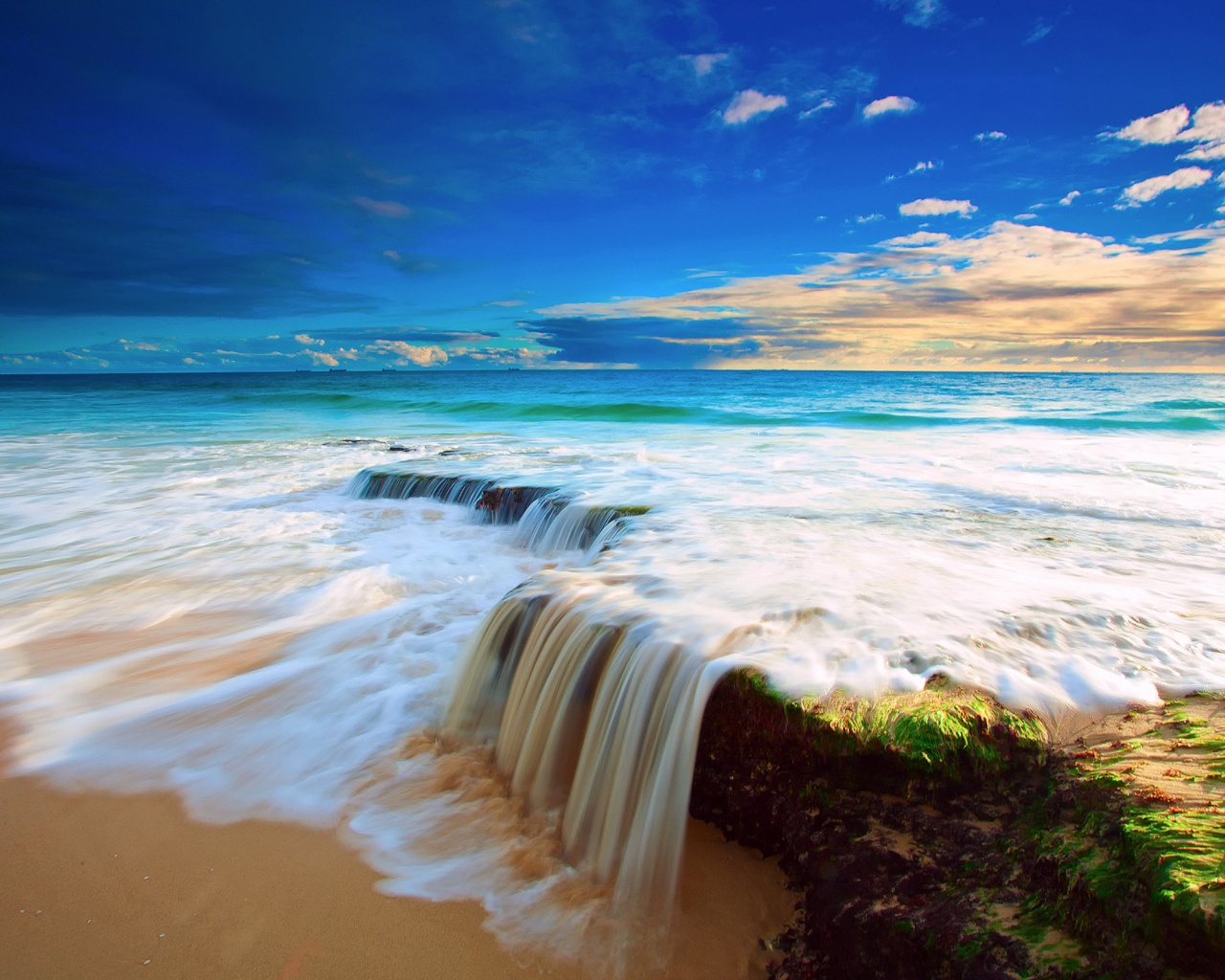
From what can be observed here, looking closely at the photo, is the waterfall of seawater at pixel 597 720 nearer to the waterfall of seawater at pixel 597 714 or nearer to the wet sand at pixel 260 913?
the waterfall of seawater at pixel 597 714

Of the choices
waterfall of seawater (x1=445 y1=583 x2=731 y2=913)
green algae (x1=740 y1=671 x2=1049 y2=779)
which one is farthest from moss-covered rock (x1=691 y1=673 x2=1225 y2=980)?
waterfall of seawater (x1=445 y1=583 x2=731 y2=913)

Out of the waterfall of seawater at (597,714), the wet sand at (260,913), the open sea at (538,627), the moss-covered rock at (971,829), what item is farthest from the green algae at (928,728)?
the wet sand at (260,913)

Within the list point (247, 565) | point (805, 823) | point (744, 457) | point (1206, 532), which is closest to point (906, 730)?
point (805, 823)

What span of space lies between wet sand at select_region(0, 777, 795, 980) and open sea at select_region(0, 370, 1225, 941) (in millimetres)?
151

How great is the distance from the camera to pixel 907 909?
1994 mm

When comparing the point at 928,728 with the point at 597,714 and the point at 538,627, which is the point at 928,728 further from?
the point at 538,627

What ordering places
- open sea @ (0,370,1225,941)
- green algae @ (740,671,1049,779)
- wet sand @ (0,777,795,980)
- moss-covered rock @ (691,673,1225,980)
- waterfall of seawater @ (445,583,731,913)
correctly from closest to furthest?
moss-covered rock @ (691,673,1225,980)
wet sand @ (0,777,795,980)
green algae @ (740,671,1049,779)
waterfall of seawater @ (445,583,731,913)
open sea @ (0,370,1225,941)

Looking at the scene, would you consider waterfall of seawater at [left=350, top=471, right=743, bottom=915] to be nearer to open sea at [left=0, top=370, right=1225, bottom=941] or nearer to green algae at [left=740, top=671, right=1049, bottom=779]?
open sea at [left=0, top=370, right=1225, bottom=941]

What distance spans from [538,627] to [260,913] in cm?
167

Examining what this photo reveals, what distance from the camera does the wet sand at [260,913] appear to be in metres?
2.22

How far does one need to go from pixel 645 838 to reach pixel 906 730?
107cm

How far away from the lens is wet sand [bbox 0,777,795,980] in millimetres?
2219

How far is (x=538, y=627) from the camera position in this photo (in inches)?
143

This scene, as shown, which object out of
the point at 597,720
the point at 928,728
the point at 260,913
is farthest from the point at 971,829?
the point at 260,913
